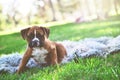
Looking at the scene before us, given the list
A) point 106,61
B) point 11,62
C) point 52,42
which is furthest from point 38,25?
point 106,61

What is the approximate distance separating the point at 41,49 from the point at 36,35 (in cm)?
14

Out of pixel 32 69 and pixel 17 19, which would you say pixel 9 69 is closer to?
pixel 32 69

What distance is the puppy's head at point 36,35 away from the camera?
3010mm

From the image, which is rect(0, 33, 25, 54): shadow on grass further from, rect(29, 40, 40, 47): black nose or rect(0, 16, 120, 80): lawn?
rect(29, 40, 40, 47): black nose

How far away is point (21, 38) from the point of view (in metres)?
3.19

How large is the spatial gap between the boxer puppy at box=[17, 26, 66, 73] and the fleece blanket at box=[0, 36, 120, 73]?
43 mm

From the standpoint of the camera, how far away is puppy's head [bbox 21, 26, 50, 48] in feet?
9.87

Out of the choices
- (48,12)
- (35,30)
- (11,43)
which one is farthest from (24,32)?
(48,12)

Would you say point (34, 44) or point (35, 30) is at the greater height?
point (35, 30)

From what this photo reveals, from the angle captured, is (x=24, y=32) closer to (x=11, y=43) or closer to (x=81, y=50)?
(x=11, y=43)

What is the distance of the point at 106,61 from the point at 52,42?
475mm

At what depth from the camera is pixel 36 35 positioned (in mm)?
3002

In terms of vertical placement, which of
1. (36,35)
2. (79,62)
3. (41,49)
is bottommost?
(79,62)

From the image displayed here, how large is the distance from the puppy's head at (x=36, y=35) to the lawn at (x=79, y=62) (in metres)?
0.10
